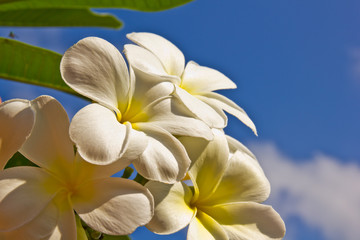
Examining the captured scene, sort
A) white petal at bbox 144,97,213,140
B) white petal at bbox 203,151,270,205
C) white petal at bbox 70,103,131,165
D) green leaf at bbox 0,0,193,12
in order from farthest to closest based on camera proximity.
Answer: green leaf at bbox 0,0,193,12 → white petal at bbox 203,151,270,205 → white petal at bbox 144,97,213,140 → white petal at bbox 70,103,131,165

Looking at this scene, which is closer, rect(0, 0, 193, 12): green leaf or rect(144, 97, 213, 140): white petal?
rect(144, 97, 213, 140): white petal

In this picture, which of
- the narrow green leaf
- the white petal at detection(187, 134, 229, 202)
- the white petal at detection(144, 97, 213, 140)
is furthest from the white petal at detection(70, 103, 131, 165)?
the narrow green leaf

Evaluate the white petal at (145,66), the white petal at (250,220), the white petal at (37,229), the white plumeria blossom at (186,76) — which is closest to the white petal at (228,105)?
the white plumeria blossom at (186,76)

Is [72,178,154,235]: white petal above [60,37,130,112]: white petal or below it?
below

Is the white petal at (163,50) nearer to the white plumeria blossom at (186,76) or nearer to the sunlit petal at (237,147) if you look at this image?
the white plumeria blossom at (186,76)

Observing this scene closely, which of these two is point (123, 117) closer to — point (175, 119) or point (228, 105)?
point (175, 119)

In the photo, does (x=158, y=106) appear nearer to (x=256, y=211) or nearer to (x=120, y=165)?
(x=120, y=165)

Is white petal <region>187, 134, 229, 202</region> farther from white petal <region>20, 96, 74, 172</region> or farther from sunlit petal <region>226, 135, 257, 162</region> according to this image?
white petal <region>20, 96, 74, 172</region>
